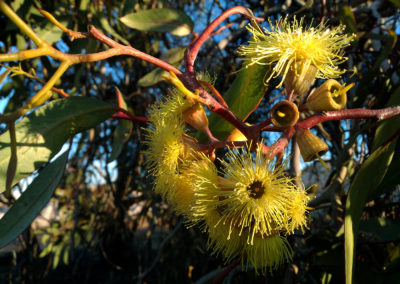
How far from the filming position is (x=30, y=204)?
789 mm

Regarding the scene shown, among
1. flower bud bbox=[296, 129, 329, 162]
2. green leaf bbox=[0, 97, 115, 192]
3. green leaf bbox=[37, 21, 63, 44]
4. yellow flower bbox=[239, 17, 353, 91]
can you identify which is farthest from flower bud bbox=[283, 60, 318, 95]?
green leaf bbox=[37, 21, 63, 44]

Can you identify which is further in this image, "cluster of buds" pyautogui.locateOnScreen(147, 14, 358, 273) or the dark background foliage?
the dark background foliage

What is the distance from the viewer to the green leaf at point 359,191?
613mm

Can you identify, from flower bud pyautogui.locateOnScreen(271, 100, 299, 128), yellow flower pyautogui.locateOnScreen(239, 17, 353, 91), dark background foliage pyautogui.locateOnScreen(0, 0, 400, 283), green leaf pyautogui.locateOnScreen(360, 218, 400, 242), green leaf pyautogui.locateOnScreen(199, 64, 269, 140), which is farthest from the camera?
dark background foliage pyautogui.locateOnScreen(0, 0, 400, 283)

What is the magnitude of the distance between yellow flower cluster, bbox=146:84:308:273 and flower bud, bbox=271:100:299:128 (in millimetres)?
74

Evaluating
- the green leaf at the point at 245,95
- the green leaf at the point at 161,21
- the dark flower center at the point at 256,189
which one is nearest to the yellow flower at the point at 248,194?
the dark flower center at the point at 256,189

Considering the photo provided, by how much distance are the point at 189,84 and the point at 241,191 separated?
0.24m

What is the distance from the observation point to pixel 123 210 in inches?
89.7

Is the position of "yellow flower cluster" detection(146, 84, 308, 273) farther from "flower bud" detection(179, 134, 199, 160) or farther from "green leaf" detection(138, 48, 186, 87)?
"green leaf" detection(138, 48, 186, 87)

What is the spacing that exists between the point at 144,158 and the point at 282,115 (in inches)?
69.4

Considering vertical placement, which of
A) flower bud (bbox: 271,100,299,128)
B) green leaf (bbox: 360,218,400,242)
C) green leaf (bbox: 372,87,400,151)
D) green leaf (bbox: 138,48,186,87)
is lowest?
green leaf (bbox: 360,218,400,242)

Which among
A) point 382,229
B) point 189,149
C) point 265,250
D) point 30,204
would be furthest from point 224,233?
point 382,229

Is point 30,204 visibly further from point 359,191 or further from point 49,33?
point 49,33

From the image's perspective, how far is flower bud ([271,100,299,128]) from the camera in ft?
1.94
